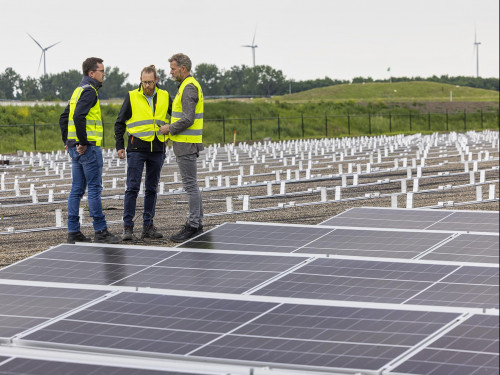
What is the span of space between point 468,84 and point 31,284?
171m

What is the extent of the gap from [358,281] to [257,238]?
2112mm

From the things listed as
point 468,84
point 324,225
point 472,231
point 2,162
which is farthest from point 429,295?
point 468,84

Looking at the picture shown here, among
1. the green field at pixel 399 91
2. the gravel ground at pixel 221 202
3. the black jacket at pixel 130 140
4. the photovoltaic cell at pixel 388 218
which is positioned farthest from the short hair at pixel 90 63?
the green field at pixel 399 91

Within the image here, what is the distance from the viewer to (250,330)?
21.0 feet

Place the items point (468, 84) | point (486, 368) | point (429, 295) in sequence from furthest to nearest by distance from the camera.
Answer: point (468, 84) < point (429, 295) < point (486, 368)

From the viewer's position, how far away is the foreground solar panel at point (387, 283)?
6.65 meters

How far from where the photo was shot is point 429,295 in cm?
678

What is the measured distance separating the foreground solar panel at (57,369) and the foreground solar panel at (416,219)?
4306mm

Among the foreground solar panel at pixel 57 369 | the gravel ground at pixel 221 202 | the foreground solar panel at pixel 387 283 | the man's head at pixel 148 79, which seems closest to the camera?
the foreground solar panel at pixel 57 369

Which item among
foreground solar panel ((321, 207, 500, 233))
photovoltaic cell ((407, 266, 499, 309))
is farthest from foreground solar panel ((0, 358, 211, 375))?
foreground solar panel ((321, 207, 500, 233))

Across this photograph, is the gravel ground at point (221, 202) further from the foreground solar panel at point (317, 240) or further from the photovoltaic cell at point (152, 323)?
the photovoltaic cell at point (152, 323)

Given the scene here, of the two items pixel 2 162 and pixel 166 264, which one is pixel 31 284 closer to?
pixel 166 264

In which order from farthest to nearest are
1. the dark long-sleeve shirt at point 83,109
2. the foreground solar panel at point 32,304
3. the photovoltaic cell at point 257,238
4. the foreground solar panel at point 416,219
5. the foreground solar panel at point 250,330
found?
the dark long-sleeve shirt at point 83,109 < the foreground solar panel at point 416,219 < the photovoltaic cell at point 257,238 < the foreground solar panel at point 32,304 < the foreground solar panel at point 250,330

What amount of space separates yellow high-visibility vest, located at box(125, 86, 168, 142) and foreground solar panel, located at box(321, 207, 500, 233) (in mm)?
2840
